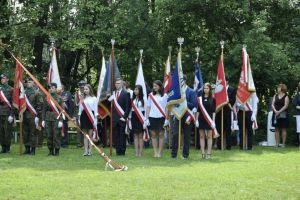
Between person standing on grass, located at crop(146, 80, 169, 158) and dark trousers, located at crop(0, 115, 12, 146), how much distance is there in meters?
4.11

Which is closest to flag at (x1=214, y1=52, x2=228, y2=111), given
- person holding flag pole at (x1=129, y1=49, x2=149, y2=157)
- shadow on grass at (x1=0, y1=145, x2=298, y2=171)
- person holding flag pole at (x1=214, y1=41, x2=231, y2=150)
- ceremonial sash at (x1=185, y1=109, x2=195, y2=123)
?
person holding flag pole at (x1=214, y1=41, x2=231, y2=150)

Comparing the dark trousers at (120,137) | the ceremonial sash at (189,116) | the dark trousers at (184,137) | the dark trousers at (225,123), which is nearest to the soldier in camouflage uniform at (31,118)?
the dark trousers at (120,137)

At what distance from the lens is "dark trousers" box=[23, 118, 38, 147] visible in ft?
54.8

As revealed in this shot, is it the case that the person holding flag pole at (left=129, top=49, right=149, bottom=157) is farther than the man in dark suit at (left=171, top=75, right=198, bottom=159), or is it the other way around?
the person holding flag pole at (left=129, top=49, right=149, bottom=157)

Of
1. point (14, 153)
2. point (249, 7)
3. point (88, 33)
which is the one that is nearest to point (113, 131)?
point (14, 153)

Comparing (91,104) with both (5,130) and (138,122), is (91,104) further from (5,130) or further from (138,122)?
(5,130)

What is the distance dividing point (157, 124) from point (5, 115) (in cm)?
442

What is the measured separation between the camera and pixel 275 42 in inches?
881

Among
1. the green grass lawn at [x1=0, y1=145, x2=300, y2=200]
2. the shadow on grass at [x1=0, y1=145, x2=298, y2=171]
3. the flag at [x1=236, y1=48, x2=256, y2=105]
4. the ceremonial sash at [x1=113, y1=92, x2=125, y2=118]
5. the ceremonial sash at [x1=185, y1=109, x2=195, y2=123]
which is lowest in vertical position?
the green grass lawn at [x1=0, y1=145, x2=300, y2=200]

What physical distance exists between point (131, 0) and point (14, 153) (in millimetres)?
9317

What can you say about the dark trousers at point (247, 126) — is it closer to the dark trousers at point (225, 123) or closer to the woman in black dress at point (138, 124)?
the dark trousers at point (225, 123)

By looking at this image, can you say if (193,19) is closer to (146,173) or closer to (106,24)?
(106,24)

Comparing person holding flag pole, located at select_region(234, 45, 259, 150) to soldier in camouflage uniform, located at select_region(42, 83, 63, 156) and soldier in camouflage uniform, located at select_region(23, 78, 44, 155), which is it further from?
soldier in camouflage uniform, located at select_region(23, 78, 44, 155)

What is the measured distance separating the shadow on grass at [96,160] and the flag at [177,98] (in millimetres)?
1186
